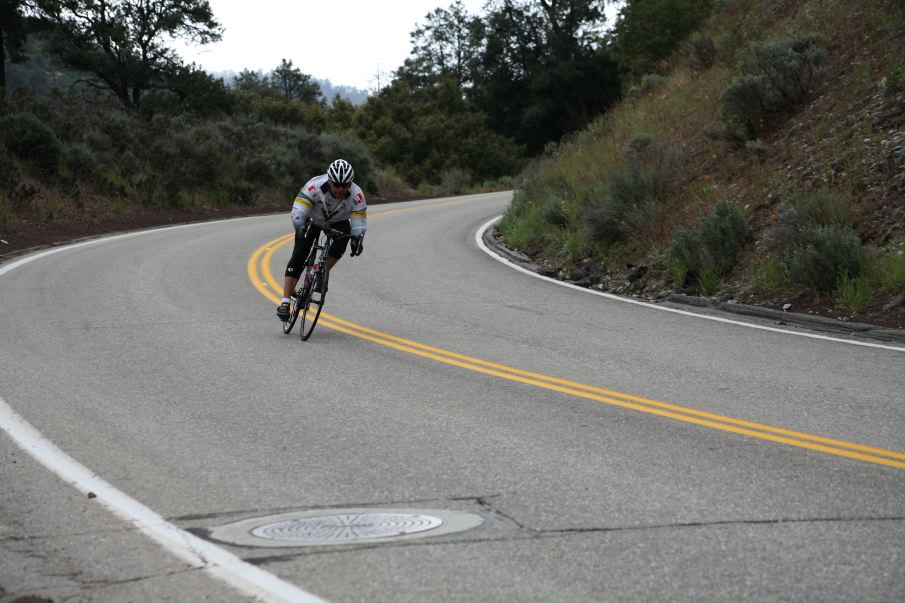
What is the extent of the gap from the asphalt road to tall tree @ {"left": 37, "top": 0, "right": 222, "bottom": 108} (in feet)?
124

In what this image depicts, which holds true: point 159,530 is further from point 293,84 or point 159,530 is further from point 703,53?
point 293,84

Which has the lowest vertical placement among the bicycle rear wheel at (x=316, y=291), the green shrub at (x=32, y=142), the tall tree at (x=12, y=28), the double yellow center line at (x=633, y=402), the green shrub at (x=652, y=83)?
the double yellow center line at (x=633, y=402)

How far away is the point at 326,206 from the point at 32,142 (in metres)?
18.1

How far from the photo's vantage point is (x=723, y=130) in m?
18.4

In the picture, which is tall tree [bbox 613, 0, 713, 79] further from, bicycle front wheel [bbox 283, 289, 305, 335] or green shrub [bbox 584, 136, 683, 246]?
bicycle front wheel [bbox 283, 289, 305, 335]

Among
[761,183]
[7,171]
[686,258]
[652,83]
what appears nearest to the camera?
[686,258]

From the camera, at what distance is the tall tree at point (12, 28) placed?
43.2 metres

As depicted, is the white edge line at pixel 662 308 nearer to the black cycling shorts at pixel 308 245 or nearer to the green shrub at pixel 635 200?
the green shrub at pixel 635 200

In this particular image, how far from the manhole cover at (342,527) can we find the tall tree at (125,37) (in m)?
44.7

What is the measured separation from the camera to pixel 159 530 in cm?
500

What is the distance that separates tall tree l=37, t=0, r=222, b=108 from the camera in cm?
4709

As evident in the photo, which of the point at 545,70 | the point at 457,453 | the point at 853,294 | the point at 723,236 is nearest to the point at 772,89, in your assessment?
the point at 723,236

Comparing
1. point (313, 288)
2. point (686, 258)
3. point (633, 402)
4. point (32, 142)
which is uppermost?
point (32, 142)

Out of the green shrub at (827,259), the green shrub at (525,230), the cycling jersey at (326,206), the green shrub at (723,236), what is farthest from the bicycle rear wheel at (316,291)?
the green shrub at (525,230)
